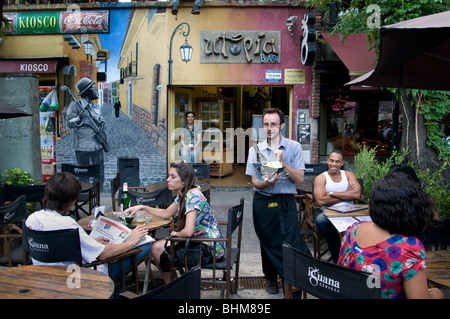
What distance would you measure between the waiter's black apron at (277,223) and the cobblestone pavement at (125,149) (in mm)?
6539

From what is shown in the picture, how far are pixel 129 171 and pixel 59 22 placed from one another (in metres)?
4.75

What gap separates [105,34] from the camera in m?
10.2

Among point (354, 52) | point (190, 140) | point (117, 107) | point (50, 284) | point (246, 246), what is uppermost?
point (354, 52)

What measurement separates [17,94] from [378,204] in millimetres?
7233

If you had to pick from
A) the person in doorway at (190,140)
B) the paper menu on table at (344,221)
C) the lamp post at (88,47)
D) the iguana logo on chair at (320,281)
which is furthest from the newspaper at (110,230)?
the lamp post at (88,47)

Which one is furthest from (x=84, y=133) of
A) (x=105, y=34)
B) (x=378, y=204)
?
(x=378, y=204)

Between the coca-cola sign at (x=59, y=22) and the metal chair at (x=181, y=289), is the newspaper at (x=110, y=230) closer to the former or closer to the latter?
the metal chair at (x=181, y=289)

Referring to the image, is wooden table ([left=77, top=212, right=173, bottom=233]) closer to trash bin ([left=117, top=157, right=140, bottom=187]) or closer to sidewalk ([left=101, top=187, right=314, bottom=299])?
sidewalk ([left=101, top=187, right=314, bottom=299])

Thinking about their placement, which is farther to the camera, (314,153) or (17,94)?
(314,153)

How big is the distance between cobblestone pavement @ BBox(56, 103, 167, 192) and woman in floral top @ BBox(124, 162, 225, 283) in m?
6.20

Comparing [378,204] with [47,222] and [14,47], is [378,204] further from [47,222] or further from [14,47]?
[14,47]

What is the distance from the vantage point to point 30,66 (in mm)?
10289

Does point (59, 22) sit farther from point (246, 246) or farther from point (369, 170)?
point (369, 170)

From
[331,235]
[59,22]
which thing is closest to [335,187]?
[331,235]
